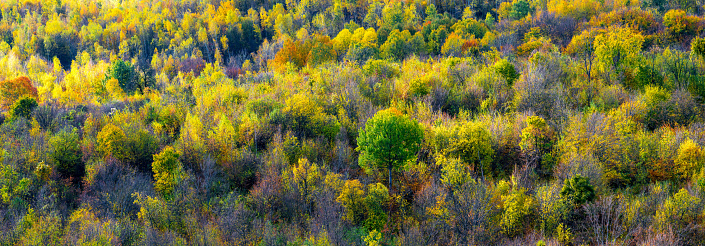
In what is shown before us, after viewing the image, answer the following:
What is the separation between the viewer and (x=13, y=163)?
28531mm

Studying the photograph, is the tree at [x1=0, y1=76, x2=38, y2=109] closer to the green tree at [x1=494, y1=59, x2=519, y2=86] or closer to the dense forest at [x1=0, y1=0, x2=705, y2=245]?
the dense forest at [x1=0, y1=0, x2=705, y2=245]

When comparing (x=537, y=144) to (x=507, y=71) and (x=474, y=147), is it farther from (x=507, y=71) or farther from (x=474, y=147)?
(x=507, y=71)

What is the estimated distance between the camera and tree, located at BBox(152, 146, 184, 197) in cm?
2789

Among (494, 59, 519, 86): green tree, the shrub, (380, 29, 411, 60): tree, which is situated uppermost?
(494, 59, 519, 86): green tree

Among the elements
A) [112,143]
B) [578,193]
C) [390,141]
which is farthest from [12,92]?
[578,193]

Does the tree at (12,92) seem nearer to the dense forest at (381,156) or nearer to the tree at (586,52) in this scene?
the dense forest at (381,156)

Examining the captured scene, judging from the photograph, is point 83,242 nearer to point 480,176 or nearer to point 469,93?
point 480,176

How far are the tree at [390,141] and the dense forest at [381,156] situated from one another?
0.35ft

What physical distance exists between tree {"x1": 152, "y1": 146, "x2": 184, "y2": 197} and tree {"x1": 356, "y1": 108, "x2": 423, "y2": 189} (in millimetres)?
12698

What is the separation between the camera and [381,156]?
27125 millimetres

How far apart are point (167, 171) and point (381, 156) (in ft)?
49.4

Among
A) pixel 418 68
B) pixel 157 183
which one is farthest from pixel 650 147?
pixel 157 183

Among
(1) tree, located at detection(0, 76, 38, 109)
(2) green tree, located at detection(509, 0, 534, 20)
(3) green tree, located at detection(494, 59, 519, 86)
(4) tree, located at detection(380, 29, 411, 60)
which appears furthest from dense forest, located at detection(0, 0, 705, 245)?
(2) green tree, located at detection(509, 0, 534, 20)

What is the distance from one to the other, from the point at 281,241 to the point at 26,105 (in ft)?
118
